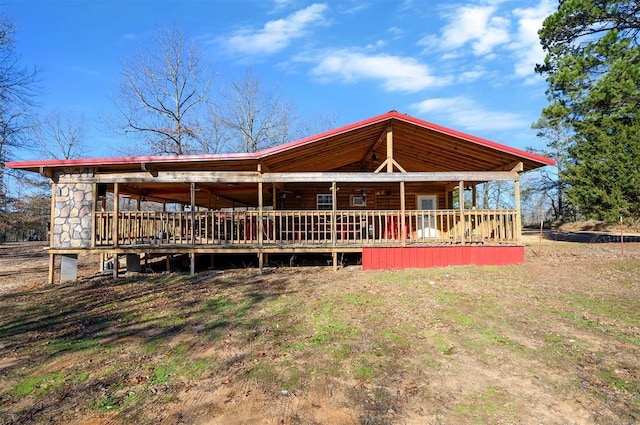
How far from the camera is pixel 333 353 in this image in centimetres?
468

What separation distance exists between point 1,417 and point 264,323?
11.0ft

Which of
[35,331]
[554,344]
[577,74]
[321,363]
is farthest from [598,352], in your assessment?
[577,74]

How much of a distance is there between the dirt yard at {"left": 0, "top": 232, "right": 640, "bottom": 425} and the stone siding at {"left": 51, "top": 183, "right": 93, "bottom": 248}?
2.09 m

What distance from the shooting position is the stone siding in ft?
35.0

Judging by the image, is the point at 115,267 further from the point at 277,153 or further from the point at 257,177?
the point at 277,153

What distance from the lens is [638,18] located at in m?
15.1

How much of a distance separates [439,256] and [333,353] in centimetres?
676

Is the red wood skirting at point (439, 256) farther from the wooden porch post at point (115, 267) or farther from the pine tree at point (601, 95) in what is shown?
the pine tree at point (601, 95)

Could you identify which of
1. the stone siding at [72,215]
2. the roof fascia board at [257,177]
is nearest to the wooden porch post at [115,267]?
the stone siding at [72,215]

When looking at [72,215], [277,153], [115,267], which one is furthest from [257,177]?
[72,215]

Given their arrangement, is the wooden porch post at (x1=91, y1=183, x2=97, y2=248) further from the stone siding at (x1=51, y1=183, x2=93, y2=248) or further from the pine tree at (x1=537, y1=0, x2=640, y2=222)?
the pine tree at (x1=537, y1=0, x2=640, y2=222)

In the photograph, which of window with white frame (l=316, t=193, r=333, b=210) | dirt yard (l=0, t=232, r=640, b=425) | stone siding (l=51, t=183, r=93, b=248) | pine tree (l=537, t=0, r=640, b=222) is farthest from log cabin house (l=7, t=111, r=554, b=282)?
pine tree (l=537, t=0, r=640, b=222)

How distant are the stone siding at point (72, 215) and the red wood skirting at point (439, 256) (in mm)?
8178

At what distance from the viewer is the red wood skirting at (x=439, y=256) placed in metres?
10.6
